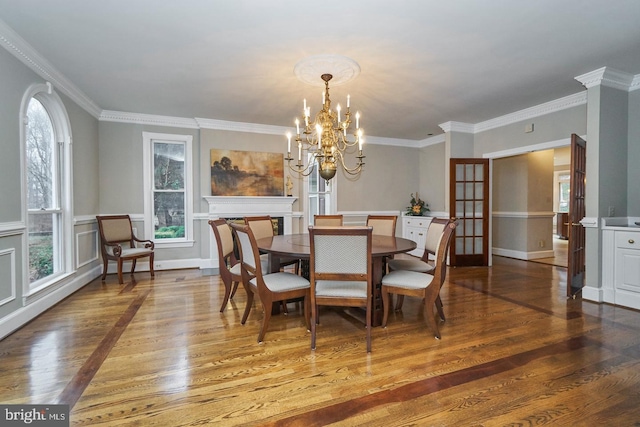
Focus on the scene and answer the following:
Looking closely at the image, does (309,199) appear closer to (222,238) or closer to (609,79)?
(222,238)

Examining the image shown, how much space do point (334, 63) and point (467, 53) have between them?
4.11 ft

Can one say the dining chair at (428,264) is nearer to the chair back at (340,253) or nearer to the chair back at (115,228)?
the chair back at (340,253)

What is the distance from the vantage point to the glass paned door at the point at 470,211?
5.44 metres

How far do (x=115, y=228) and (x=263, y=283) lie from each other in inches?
130

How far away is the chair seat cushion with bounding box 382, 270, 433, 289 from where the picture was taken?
2.56m

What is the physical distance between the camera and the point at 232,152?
17.3 ft

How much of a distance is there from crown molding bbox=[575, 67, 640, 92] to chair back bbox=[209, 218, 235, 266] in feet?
14.0

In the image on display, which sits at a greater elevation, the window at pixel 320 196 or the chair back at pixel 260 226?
the window at pixel 320 196

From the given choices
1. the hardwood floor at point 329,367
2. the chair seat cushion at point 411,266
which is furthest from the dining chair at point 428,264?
the hardwood floor at point 329,367

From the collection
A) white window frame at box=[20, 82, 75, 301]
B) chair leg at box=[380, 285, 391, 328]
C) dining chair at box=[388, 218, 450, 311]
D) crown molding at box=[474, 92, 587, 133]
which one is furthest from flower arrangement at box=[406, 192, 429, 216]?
white window frame at box=[20, 82, 75, 301]

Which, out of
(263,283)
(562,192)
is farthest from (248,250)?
(562,192)

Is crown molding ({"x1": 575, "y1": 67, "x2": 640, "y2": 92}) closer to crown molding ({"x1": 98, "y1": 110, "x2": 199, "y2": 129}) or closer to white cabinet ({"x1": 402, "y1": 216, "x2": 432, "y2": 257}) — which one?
white cabinet ({"x1": 402, "y1": 216, "x2": 432, "y2": 257})

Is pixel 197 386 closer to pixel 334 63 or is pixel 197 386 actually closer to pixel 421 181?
pixel 334 63

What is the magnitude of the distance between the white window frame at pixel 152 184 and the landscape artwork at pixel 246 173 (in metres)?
0.39
